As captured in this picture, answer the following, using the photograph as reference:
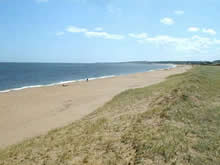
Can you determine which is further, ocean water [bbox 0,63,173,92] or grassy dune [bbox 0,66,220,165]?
ocean water [bbox 0,63,173,92]

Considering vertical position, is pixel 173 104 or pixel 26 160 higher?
pixel 173 104

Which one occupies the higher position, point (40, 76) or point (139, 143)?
point (139, 143)

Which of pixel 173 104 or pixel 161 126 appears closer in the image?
pixel 161 126

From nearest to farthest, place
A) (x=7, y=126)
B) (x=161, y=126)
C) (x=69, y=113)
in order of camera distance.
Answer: (x=161, y=126) < (x=7, y=126) < (x=69, y=113)

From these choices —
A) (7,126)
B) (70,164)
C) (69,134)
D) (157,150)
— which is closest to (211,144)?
(157,150)

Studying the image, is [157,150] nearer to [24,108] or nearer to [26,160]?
[26,160]

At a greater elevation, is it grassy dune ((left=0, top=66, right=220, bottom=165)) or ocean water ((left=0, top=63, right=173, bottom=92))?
grassy dune ((left=0, top=66, right=220, bottom=165))

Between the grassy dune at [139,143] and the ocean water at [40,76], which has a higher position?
the grassy dune at [139,143]

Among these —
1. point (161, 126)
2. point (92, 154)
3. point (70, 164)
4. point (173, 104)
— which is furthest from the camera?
point (173, 104)

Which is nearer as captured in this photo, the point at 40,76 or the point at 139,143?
the point at 139,143

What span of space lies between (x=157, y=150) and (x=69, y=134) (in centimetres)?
337

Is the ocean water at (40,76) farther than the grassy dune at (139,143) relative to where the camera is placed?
Yes

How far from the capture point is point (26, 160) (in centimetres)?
494

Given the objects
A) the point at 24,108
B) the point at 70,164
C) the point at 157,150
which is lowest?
the point at 24,108
